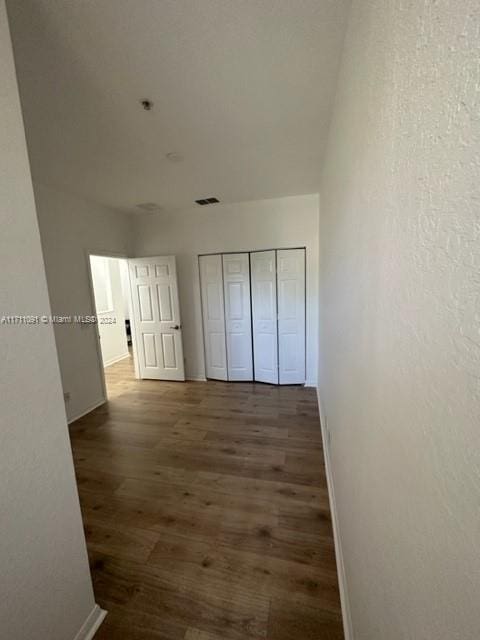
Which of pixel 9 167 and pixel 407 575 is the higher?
pixel 9 167

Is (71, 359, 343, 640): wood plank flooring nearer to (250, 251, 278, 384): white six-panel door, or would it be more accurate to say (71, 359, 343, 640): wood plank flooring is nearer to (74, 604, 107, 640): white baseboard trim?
(74, 604, 107, 640): white baseboard trim

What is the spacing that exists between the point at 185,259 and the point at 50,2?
3022 mm

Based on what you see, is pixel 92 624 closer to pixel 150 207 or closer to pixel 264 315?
pixel 264 315

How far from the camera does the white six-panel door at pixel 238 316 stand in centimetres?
380

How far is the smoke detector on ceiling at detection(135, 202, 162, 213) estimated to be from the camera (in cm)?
355

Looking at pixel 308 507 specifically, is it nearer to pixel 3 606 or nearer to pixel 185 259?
pixel 3 606

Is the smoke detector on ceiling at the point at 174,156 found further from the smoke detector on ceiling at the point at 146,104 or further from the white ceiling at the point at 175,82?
the smoke detector on ceiling at the point at 146,104

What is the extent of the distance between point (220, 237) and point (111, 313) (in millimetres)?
3003

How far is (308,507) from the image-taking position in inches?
69.5

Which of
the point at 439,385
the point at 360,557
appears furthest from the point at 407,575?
the point at 360,557

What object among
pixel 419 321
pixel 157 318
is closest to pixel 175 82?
pixel 419 321

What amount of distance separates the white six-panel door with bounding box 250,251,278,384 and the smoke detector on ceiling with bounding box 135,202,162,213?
1520mm

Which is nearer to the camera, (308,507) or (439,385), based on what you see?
(439,385)

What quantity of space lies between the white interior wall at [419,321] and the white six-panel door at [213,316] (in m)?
3.10
